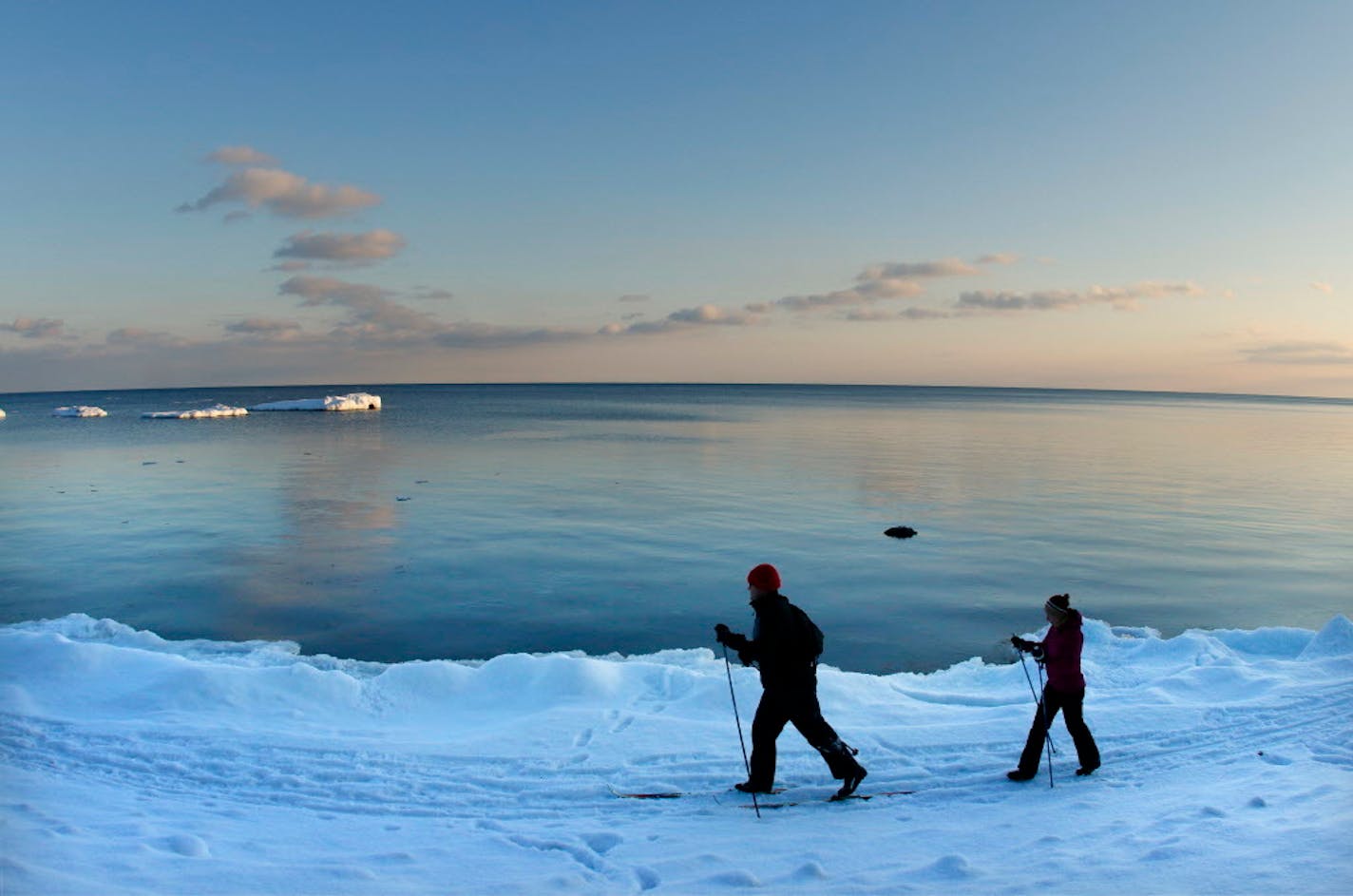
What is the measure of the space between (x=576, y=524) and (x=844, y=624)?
1105 cm

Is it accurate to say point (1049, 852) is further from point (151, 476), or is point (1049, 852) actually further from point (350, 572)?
point (151, 476)

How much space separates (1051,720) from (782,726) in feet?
7.29

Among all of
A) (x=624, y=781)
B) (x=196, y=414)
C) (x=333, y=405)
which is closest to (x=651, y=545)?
(x=624, y=781)

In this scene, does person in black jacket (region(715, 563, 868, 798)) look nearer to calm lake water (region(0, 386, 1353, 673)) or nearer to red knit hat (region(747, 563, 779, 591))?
red knit hat (region(747, 563, 779, 591))

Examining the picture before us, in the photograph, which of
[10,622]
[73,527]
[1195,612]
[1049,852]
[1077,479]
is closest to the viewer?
[1049,852]

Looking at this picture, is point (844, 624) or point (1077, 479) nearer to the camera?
point (844, 624)

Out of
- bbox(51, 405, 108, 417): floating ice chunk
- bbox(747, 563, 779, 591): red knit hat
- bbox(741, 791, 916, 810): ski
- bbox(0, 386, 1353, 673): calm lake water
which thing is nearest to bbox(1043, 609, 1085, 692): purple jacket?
bbox(741, 791, 916, 810): ski

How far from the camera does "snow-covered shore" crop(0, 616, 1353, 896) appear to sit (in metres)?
5.33

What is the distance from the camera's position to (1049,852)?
18.4 ft

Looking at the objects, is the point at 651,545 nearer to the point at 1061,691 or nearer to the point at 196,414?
the point at 1061,691

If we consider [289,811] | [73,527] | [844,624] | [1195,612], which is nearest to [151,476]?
[73,527]

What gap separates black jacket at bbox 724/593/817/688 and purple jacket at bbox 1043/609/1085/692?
205 centimetres

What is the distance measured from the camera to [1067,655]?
702cm

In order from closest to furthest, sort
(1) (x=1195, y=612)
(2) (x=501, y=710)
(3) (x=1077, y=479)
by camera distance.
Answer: (2) (x=501, y=710) → (1) (x=1195, y=612) → (3) (x=1077, y=479)
